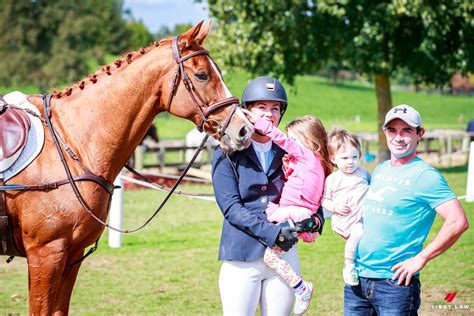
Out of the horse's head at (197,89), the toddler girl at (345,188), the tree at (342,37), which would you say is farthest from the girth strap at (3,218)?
the tree at (342,37)

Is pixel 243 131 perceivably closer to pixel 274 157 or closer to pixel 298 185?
pixel 274 157

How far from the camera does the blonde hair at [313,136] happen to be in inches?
162

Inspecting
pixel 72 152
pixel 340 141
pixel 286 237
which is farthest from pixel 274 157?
pixel 72 152

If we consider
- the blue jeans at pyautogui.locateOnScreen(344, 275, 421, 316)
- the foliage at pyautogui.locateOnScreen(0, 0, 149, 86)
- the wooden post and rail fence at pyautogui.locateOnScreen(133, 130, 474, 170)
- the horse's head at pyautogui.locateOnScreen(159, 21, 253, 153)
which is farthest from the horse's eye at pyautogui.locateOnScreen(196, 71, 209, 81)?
the foliage at pyautogui.locateOnScreen(0, 0, 149, 86)

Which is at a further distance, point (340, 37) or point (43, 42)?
point (43, 42)

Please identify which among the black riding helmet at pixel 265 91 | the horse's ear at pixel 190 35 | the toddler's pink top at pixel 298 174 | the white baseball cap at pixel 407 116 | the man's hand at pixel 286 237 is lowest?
the man's hand at pixel 286 237

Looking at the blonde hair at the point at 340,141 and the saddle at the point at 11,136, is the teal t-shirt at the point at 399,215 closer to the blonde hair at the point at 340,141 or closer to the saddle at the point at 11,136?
the blonde hair at the point at 340,141

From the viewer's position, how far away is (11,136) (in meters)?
4.33

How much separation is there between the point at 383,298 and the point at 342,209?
0.61 meters

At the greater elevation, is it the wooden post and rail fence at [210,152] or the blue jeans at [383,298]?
the blue jeans at [383,298]

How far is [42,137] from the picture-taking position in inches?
174

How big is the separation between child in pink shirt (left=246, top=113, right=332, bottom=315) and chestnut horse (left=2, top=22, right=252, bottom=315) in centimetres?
34

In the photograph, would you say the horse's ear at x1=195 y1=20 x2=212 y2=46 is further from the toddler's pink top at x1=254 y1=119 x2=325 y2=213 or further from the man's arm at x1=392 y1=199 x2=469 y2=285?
the man's arm at x1=392 y1=199 x2=469 y2=285

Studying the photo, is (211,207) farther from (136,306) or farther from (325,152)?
(325,152)
